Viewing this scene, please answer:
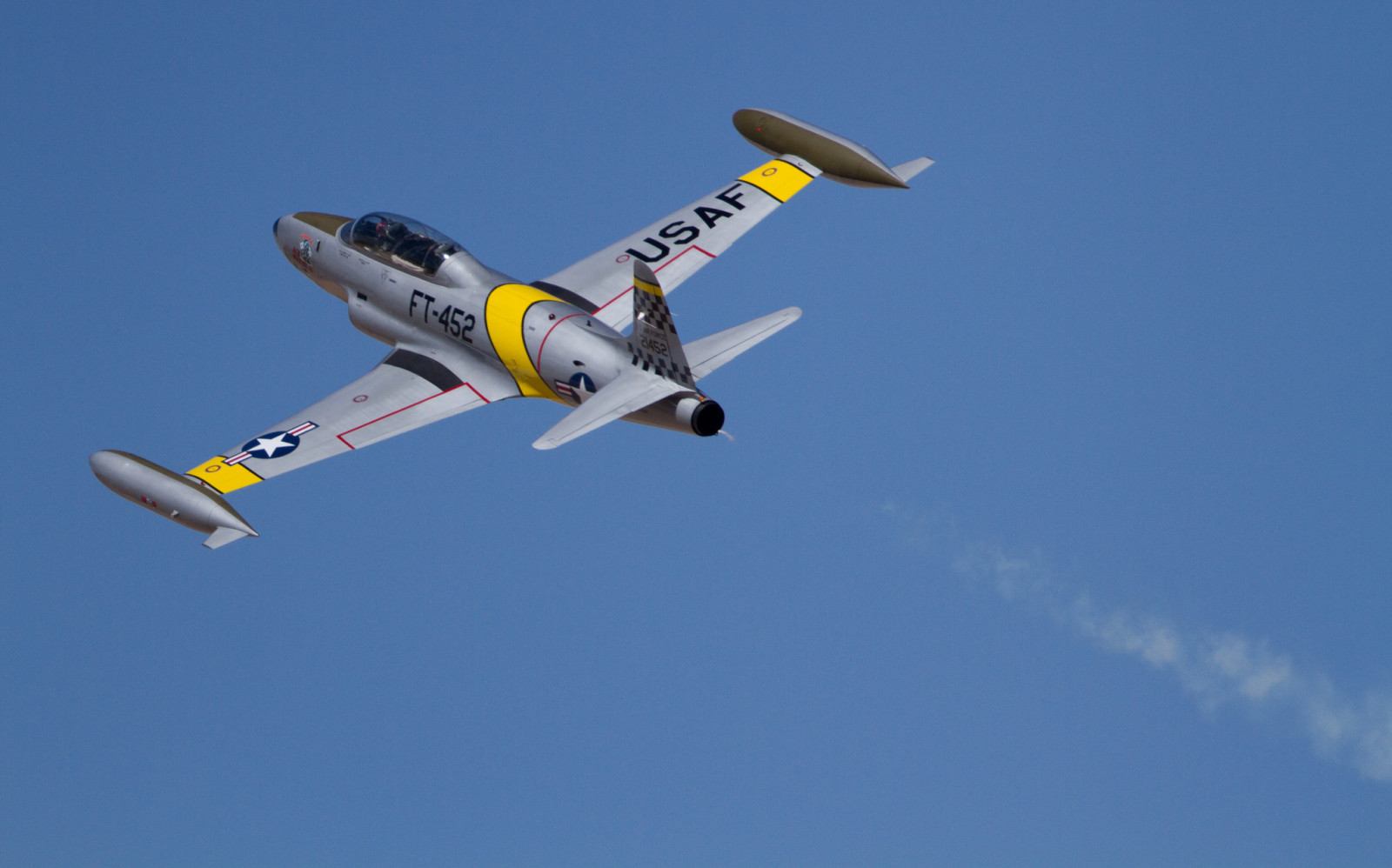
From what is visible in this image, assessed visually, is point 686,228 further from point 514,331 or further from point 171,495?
point 171,495

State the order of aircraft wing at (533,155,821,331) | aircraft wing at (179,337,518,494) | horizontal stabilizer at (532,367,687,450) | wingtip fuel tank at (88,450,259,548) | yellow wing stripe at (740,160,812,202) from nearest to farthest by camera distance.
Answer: horizontal stabilizer at (532,367,687,450) < wingtip fuel tank at (88,450,259,548) < aircraft wing at (179,337,518,494) < aircraft wing at (533,155,821,331) < yellow wing stripe at (740,160,812,202)

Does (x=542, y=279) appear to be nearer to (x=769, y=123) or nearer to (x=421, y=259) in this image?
(x=421, y=259)

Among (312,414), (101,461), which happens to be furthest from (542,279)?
(101,461)

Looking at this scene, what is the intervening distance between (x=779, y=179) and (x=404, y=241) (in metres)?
6.51

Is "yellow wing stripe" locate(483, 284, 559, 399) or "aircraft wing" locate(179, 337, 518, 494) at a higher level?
"yellow wing stripe" locate(483, 284, 559, 399)

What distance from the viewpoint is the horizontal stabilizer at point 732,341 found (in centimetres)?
2095

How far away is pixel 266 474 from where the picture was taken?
21.0m

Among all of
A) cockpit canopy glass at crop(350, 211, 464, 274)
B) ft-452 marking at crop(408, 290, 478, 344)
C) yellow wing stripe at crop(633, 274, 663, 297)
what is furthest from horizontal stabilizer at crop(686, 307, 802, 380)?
cockpit canopy glass at crop(350, 211, 464, 274)

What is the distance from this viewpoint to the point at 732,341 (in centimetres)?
2111

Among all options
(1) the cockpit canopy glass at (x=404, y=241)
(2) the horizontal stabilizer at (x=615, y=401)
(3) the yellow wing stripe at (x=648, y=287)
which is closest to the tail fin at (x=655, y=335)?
(3) the yellow wing stripe at (x=648, y=287)

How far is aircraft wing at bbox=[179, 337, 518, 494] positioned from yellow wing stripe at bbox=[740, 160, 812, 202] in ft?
20.7

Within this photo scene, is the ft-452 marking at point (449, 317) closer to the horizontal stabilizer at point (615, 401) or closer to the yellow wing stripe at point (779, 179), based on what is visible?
the horizontal stabilizer at point (615, 401)

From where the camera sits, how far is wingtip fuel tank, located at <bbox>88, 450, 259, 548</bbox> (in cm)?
2030

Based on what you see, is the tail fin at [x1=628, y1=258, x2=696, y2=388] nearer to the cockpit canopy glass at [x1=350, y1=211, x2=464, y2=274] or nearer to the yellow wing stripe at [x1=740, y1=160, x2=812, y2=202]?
the cockpit canopy glass at [x1=350, y1=211, x2=464, y2=274]
